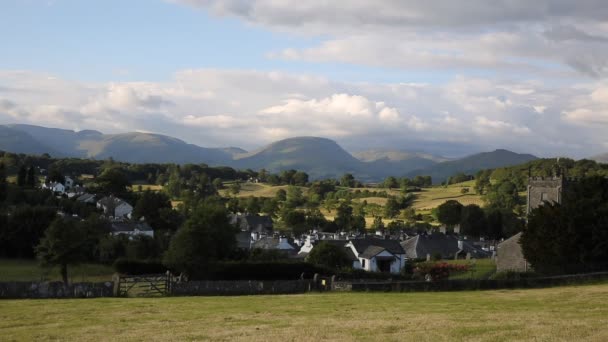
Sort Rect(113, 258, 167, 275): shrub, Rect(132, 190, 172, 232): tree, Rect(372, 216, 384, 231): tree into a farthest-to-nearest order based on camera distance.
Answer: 1. Rect(372, 216, 384, 231): tree
2. Rect(132, 190, 172, 232): tree
3. Rect(113, 258, 167, 275): shrub

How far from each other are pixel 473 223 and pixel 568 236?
7967cm

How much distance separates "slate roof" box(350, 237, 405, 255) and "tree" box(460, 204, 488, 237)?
4502 cm

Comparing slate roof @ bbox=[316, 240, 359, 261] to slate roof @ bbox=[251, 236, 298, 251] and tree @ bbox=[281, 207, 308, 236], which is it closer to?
slate roof @ bbox=[251, 236, 298, 251]

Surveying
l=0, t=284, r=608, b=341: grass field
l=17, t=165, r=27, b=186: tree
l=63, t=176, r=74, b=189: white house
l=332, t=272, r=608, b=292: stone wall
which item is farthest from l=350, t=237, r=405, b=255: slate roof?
l=63, t=176, r=74, b=189: white house

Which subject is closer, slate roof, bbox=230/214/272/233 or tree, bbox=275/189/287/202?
slate roof, bbox=230/214/272/233

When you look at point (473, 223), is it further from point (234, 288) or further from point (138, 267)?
point (234, 288)

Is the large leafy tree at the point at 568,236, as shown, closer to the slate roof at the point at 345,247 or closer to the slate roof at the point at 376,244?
the slate roof at the point at 345,247

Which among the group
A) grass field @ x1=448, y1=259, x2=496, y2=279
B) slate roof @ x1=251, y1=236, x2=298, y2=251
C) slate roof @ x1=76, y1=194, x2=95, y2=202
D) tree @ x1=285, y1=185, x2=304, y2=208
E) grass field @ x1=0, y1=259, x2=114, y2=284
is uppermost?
tree @ x1=285, y1=185, x2=304, y2=208

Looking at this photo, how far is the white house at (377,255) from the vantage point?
8631 centimetres

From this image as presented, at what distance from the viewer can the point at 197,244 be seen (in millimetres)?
59000

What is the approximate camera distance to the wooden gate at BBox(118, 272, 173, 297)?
37.5 metres

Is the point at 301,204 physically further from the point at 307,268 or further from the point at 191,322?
the point at 191,322

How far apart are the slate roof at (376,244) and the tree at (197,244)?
1149 inches

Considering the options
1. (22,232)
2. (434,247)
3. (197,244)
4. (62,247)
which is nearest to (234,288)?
(197,244)
